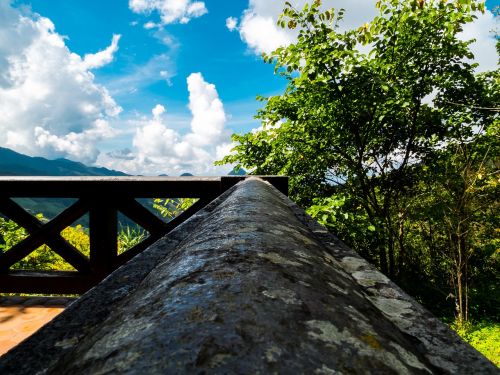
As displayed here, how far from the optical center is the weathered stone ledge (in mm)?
445

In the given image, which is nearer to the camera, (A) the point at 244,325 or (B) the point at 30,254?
(A) the point at 244,325

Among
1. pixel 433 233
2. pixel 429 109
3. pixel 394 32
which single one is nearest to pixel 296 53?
pixel 394 32

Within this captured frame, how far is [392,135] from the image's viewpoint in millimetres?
9758

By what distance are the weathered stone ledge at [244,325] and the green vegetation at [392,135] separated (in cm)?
485

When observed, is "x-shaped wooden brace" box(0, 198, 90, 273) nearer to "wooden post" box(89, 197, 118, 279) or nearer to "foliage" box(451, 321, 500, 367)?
"wooden post" box(89, 197, 118, 279)

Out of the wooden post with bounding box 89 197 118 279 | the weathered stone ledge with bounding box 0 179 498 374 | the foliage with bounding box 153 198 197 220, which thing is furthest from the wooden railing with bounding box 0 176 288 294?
the foliage with bounding box 153 198 197 220

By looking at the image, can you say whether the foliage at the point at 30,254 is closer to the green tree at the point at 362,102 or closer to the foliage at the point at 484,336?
the green tree at the point at 362,102

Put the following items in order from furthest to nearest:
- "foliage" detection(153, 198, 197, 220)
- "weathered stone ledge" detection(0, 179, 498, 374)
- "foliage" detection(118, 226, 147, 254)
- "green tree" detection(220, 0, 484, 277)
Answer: "foliage" detection(118, 226, 147, 254) < "foliage" detection(153, 198, 197, 220) < "green tree" detection(220, 0, 484, 277) < "weathered stone ledge" detection(0, 179, 498, 374)

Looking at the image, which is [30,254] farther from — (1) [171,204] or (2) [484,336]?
(2) [484,336]

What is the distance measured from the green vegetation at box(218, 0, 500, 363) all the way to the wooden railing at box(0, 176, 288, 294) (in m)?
2.88

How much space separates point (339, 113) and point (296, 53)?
5.39 ft

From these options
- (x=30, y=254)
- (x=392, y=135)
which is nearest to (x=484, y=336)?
(x=392, y=135)

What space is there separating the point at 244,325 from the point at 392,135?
33.8ft

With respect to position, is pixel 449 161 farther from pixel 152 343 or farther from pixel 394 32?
pixel 152 343
